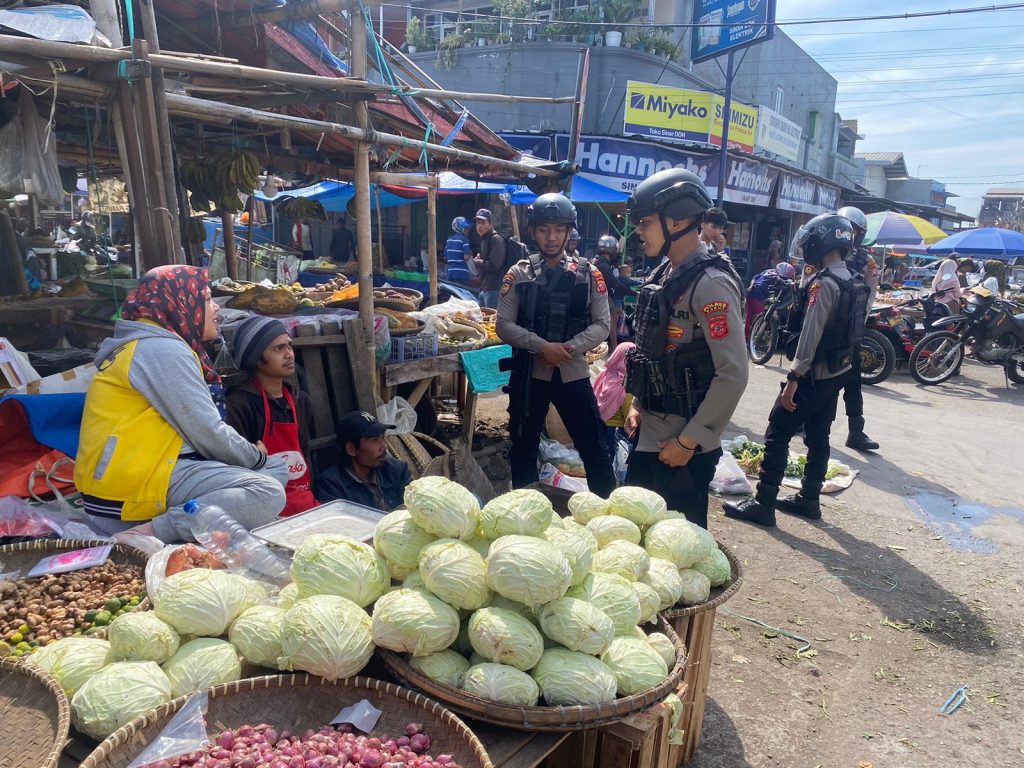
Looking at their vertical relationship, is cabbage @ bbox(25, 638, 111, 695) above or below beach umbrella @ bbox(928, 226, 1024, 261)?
below

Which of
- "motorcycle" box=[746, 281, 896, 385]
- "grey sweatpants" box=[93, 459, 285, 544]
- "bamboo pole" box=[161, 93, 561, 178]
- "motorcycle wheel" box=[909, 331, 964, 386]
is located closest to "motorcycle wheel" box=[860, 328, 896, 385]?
"motorcycle" box=[746, 281, 896, 385]

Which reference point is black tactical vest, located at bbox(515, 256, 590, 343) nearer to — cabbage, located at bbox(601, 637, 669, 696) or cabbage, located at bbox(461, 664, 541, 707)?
cabbage, located at bbox(601, 637, 669, 696)

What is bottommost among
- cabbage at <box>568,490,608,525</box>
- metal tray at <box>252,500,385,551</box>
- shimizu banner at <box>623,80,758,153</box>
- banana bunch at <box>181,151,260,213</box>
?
metal tray at <box>252,500,385,551</box>

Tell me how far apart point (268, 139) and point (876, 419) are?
7.76 m

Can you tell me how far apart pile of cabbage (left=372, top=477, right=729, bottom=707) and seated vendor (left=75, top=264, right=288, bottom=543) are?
4.19 ft

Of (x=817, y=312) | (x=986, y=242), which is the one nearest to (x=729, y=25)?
(x=986, y=242)

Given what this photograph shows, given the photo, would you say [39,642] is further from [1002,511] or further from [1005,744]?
[1002,511]

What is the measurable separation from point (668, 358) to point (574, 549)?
1.50 m

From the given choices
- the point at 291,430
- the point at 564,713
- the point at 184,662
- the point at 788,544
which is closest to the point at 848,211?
the point at 788,544

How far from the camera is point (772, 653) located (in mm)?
3607

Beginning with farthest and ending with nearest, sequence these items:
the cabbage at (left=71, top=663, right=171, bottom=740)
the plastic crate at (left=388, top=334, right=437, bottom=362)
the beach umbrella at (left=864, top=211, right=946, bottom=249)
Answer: the beach umbrella at (left=864, top=211, right=946, bottom=249), the plastic crate at (left=388, top=334, right=437, bottom=362), the cabbage at (left=71, top=663, right=171, bottom=740)

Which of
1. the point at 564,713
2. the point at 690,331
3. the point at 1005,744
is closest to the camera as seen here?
the point at 564,713

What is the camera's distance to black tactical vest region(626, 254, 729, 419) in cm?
323

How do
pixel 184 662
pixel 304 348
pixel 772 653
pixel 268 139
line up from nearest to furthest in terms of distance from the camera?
pixel 184 662 → pixel 772 653 → pixel 304 348 → pixel 268 139
